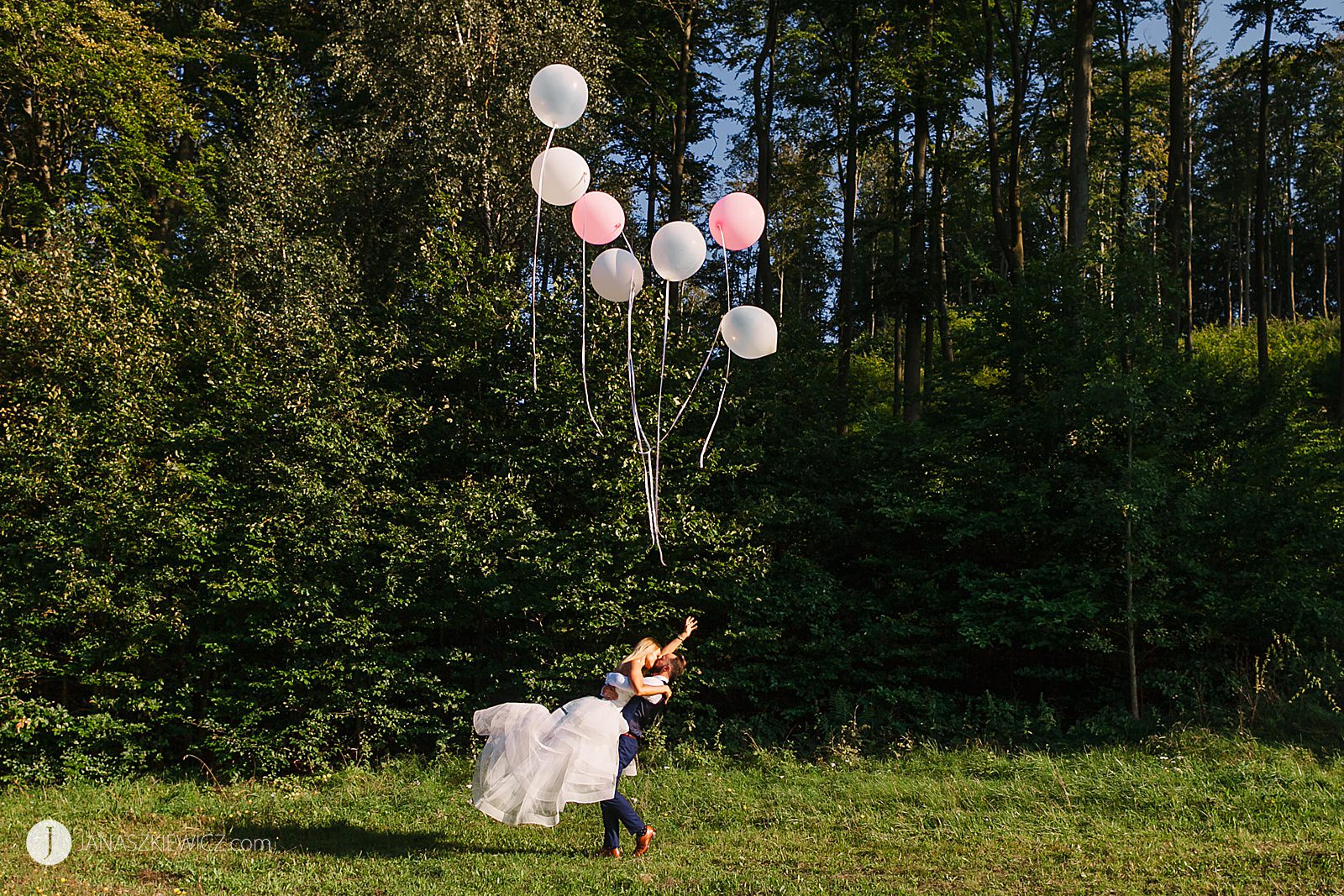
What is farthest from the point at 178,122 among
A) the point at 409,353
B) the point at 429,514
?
the point at 429,514

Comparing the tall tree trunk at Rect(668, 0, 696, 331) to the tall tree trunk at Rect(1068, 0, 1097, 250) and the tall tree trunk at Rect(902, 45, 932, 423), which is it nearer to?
the tall tree trunk at Rect(902, 45, 932, 423)

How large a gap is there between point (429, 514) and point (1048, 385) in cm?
802

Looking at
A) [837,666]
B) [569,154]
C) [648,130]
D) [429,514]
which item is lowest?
[837,666]

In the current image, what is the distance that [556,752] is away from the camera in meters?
6.08

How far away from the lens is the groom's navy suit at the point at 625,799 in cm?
628

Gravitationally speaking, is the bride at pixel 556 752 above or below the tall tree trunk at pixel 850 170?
below

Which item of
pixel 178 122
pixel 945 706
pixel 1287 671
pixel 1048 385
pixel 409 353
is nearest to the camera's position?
pixel 1287 671

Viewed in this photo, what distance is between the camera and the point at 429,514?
35.6 feet

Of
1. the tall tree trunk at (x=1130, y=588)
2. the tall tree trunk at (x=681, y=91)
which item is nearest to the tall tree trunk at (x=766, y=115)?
the tall tree trunk at (x=681, y=91)

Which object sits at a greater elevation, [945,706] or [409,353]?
[409,353]

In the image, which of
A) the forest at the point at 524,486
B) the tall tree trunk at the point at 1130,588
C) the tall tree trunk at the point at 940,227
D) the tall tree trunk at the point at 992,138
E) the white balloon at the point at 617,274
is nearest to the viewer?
the white balloon at the point at 617,274

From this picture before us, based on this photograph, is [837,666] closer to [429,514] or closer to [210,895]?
[429,514]

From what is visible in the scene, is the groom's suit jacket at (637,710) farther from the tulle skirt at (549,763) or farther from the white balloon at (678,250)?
the white balloon at (678,250)

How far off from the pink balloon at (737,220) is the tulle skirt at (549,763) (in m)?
4.21
